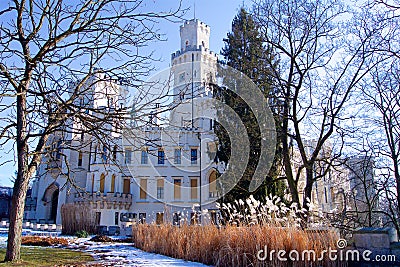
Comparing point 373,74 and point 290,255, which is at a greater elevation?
point 373,74

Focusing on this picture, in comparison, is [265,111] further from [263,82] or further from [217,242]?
[217,242]

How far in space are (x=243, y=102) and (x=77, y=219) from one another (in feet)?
36.6

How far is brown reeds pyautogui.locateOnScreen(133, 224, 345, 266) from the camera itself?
598 cm

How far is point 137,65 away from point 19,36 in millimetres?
2441

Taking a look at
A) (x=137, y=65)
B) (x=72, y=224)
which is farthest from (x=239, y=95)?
(x=72, y=224)

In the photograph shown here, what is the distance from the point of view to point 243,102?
49.0ft

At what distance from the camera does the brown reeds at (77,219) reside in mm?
18969

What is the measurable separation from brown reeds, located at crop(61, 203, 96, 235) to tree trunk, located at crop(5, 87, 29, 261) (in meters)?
12.6

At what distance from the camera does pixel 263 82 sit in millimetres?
13086

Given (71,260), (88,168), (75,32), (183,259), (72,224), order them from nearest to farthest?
(75,32) → (71,260) → (183,259) → (72,224) → (88,168)

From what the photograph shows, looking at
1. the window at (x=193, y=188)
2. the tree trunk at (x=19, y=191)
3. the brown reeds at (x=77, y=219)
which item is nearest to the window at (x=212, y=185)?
the window at (x=193, y=188)

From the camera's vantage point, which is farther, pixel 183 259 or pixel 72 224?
pixel 72 224

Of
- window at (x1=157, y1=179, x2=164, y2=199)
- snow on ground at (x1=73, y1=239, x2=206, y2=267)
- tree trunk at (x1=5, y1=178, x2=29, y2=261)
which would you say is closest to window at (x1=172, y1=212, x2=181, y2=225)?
snow on ground at (x1=73, y1=239, x2=206, y2=267)

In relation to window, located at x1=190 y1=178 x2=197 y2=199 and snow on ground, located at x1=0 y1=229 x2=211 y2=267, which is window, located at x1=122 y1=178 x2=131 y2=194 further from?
snow on ground, located at x1=0 y1=229 x2=211 y2=267
